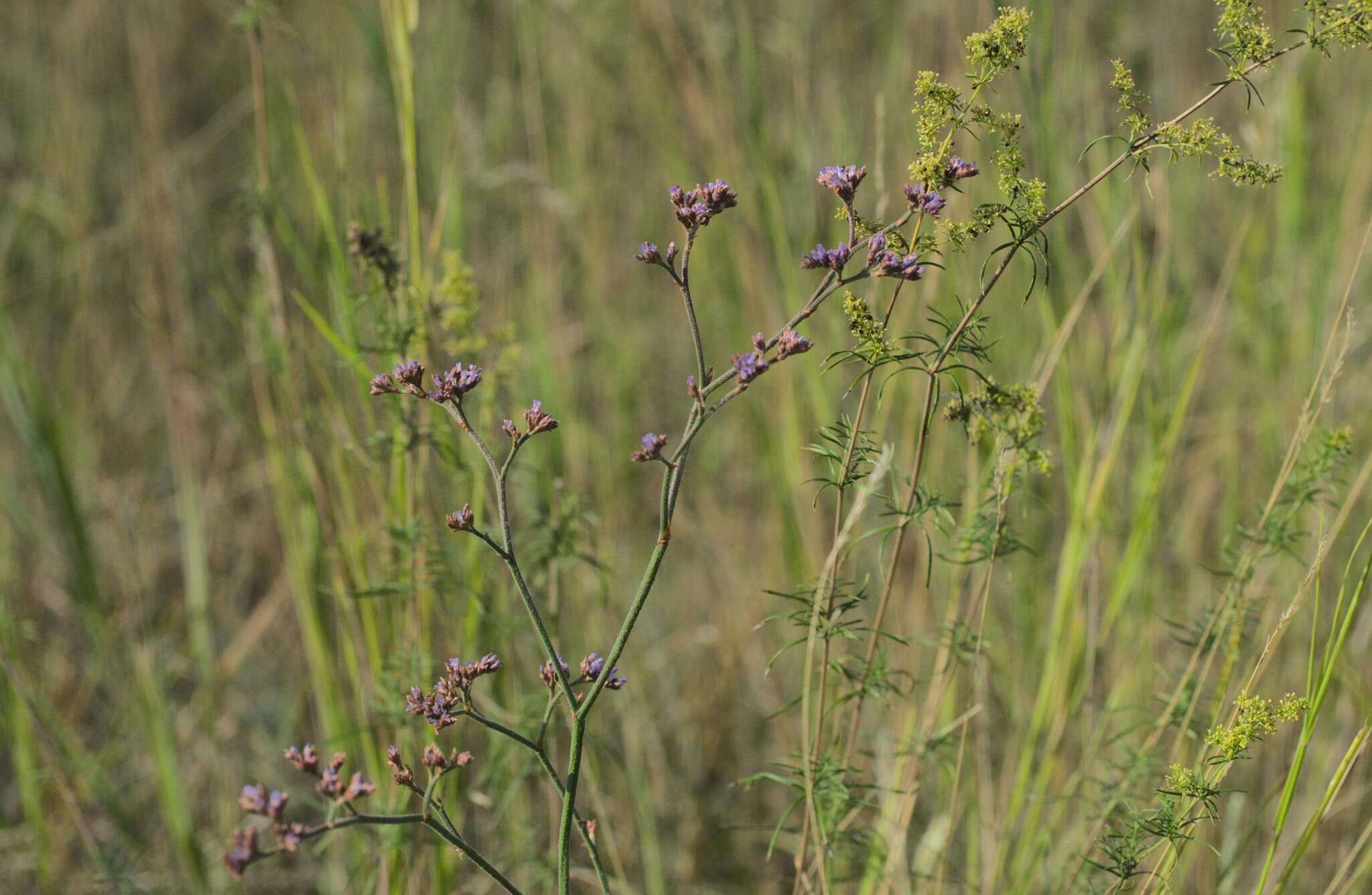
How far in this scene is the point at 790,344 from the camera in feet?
3.61

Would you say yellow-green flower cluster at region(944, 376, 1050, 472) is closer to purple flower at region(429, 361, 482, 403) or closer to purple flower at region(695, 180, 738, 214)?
purple flower at region(695, 180, 738, 214)

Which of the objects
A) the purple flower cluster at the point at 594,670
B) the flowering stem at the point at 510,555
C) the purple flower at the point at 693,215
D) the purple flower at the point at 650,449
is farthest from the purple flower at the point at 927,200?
the purple flower cluster at the point at 594,670

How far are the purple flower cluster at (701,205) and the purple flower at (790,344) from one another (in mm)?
154

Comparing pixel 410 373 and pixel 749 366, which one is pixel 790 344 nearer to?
pixel 749 366

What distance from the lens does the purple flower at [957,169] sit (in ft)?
3.67

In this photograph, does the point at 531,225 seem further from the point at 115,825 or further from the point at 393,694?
the point at 115,825

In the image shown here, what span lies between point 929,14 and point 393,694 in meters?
2.37

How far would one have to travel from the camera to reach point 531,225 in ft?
11.0

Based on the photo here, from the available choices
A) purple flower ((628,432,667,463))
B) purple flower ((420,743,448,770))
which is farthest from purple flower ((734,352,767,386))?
purple flower ((420,743,448,770))

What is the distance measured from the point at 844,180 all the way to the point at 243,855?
0.88 m

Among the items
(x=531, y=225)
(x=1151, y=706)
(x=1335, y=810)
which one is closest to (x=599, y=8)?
(x=531, y=225)

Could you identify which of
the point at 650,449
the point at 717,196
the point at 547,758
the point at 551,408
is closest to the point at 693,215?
the point at 717,196

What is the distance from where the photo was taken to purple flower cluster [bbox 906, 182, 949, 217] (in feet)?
3.61

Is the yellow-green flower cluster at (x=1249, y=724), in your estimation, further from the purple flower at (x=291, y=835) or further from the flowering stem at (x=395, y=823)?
the purple flower at (x=291, y=835)
